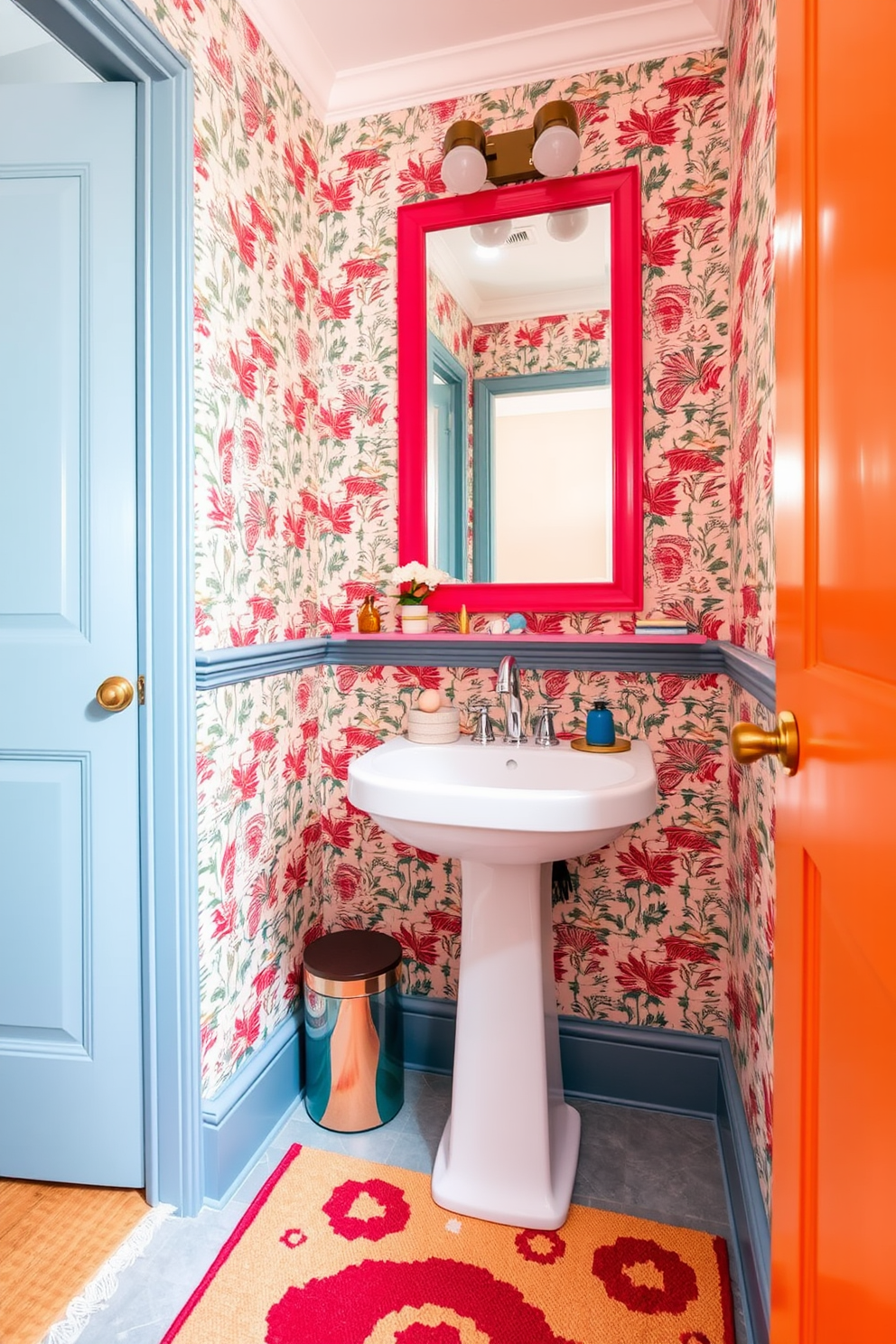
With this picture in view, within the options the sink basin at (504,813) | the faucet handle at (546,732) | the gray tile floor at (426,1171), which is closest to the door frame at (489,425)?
the faucet handle at (546,732)

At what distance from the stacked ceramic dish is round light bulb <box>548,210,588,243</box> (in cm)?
118

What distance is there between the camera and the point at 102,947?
145 cm

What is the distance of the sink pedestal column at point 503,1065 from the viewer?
143cm

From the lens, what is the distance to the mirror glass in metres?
1.77

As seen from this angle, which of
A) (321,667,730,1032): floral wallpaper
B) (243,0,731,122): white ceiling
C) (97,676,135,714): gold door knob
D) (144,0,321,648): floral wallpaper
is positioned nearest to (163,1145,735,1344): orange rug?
(321,667,730,1032): floral wallpaper

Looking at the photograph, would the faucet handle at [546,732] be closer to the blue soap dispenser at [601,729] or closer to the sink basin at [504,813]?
the blue soap dispenser at [601,729]

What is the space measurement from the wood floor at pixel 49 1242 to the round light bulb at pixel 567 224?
90.4 inches

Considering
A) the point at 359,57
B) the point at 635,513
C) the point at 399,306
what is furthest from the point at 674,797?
the point at 359,57

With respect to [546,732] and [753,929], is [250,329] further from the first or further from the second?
[753,929]

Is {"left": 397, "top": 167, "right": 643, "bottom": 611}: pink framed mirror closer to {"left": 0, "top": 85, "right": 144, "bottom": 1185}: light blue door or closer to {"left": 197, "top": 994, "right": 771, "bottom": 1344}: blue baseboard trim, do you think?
{"left": 0, "top": 85, "right": 144, "bottom": 1185}: light blue door

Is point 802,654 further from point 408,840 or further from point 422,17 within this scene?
point 422,17

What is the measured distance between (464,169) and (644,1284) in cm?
233

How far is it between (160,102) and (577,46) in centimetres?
102

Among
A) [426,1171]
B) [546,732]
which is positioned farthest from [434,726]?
[426,1171]
